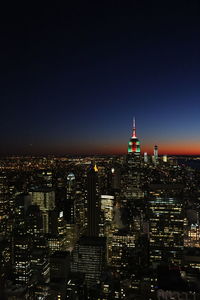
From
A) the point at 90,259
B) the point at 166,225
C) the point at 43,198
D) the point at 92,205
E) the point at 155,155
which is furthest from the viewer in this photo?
the point at 155,155

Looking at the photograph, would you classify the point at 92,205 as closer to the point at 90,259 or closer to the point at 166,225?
the point at 166,225

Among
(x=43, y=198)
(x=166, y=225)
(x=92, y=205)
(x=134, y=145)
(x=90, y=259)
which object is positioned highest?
(x=134, y=145)

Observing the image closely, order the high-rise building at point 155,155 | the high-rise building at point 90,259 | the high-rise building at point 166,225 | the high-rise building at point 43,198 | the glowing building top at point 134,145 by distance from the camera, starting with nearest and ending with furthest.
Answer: the high-rise building at point 90,259, the high-rise building at point 166,225, the high-rise building at point 43,198, the high-rise building at point 155,155, the glowing building top at point 134,145

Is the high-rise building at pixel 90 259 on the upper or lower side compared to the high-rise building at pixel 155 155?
lower

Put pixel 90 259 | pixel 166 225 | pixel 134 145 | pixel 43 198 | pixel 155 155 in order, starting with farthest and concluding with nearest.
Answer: pixel 134 145, pixel 155 155, pixel 43 198, pixel 166 225, pixel 90 259

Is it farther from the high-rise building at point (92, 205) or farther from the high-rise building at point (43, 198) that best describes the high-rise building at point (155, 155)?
the high-rise building at point (43, 198)

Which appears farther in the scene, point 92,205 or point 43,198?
point 43,198

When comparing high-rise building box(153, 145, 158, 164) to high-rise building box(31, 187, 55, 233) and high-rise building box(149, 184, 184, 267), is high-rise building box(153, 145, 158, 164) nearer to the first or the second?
high-rise building box(149, 184, 184, 267)

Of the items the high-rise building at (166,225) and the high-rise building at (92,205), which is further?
the high-rise building at (92,205)

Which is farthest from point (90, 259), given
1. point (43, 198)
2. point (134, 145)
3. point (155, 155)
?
point (134, 145)

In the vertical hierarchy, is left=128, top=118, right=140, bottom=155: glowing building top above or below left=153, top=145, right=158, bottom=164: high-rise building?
above

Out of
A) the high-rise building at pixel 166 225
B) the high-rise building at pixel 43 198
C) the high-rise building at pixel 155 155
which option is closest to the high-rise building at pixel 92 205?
the high-rise building at pixel 43 198

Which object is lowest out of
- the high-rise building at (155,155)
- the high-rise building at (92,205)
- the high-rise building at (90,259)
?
the high-rise building at (90,259)

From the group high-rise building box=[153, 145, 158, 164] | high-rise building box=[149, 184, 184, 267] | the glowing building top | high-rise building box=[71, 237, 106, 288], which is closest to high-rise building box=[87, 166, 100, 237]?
high-rise building box=[71, 237, 106, 288]
